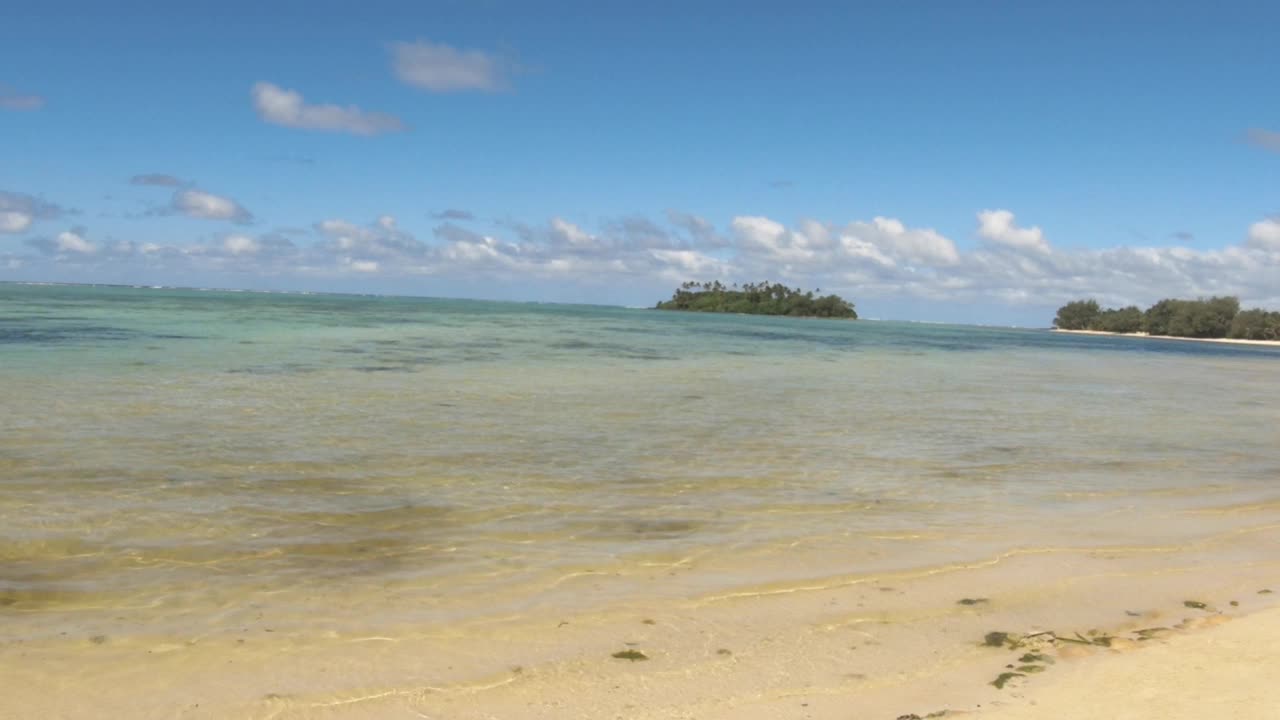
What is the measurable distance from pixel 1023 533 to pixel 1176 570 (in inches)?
51.3

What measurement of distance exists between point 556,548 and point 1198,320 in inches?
5851

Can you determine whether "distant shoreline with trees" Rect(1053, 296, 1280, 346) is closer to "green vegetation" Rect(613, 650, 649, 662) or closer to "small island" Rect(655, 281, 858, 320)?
"small island" Rect(655, 281, 858, 320)

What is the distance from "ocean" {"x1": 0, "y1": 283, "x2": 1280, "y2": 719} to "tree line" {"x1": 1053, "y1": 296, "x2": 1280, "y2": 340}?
5193 inches

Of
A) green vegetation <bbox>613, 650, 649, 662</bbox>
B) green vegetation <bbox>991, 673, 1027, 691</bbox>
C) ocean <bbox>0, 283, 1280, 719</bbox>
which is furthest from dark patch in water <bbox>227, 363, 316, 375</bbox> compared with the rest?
green vegetation <bbox>991, 673, 1027, 691</bbox>

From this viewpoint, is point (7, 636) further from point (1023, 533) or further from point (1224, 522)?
point (1224, 522)

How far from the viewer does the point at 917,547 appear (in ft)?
23.4

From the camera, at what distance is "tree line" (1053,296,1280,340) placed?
4808 inches

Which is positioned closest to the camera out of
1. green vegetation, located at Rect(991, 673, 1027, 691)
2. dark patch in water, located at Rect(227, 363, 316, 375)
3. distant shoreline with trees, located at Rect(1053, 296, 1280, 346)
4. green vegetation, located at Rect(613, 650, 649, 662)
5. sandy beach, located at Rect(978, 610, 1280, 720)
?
sandy beach, located at Rect(978, 610, 1280, 720)

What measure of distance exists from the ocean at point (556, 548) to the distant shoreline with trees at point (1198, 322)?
129m

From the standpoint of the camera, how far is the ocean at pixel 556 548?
4.43 meters

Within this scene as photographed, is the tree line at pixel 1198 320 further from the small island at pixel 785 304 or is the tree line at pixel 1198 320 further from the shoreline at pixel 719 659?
the shoreline at pixel 719 659

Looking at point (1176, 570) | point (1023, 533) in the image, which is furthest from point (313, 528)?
point (1176, 570)

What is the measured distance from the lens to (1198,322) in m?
128

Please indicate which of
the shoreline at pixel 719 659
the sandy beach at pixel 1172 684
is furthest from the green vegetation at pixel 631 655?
the sandy beach at pixel 1172 684
